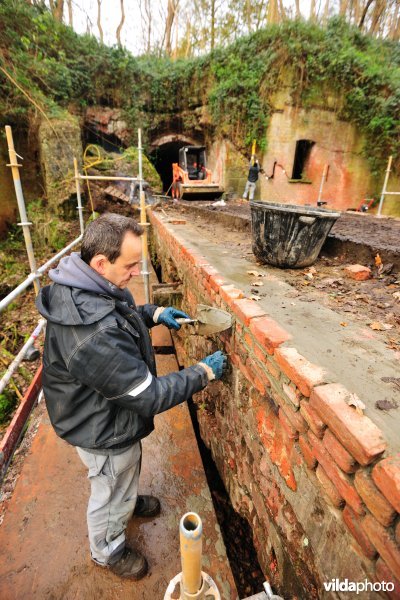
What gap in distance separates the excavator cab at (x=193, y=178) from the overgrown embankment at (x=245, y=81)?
1.83 meters

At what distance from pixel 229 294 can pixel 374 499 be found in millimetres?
1387

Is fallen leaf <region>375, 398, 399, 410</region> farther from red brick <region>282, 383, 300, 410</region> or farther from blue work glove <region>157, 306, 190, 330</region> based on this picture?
blue work glove <region>157, 306, 190, 330</region>

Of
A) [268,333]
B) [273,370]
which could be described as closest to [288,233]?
[268,333]

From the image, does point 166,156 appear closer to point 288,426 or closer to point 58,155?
point 58,155

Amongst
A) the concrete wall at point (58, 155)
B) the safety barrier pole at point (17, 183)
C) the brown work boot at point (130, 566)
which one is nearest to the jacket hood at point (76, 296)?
the brown work boot at point (130, 566)

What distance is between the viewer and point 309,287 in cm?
257

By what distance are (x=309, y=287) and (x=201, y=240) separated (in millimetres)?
2177

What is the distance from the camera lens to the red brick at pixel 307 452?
120 centimetres

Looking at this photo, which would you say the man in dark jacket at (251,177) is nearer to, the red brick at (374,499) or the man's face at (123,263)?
the man's face at (123,263)

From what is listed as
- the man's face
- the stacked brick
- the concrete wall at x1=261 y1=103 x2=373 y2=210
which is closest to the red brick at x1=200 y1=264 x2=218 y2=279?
the stacked brick

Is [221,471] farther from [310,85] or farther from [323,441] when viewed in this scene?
[310,85]

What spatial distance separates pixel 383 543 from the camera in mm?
860

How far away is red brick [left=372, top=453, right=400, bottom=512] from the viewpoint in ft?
2.61

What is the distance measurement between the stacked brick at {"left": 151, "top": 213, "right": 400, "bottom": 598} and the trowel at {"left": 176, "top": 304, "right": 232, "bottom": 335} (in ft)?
0.23
